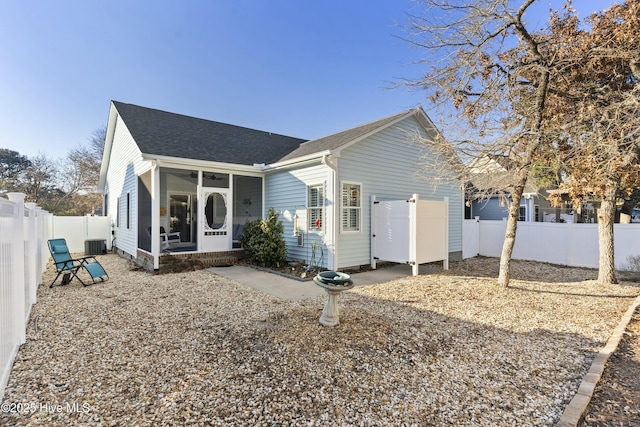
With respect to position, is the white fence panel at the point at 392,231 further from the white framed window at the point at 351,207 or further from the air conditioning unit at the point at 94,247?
the air conditioning unit at the point at 94,247

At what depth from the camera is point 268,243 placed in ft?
28.3

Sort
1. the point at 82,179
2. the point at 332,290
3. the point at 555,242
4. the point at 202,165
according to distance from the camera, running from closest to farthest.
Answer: the point at 332,290 → the point at 202,165 → the point at 555,242 → the point at 82,179

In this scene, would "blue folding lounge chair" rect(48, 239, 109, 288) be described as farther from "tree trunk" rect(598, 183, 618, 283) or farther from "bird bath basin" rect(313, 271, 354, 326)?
"tree trunk" rect(598, 183, 618, 283)

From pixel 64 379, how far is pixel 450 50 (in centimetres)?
773

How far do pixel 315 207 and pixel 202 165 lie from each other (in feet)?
12.1

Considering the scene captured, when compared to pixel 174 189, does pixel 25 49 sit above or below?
above

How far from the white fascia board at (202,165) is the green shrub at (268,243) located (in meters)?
1.85

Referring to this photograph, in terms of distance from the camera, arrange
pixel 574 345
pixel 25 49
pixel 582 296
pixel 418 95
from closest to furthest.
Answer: pixel 574 345
pixel 582 296
pixel 418 95
pixel 25 49

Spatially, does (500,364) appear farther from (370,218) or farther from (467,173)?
(370,218)

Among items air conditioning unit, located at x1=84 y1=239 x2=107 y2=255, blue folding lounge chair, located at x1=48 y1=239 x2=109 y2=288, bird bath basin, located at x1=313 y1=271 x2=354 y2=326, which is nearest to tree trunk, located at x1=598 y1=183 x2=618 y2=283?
bird bath basin, located at x1=313 y1=271 x2=354 y2=326

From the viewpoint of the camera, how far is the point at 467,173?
663cm

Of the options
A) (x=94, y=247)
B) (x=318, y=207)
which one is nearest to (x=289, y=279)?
(x=318, y=207)

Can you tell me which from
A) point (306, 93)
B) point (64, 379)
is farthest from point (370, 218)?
point (306, 93)

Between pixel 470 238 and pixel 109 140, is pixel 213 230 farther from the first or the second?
pixel 470 238
